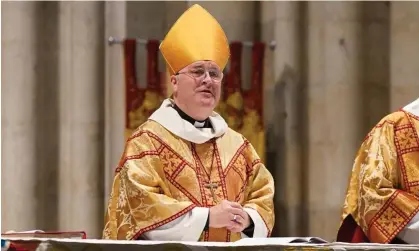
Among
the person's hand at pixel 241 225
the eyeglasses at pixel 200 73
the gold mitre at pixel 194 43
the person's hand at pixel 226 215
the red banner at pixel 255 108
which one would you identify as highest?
the gold mitre at pixel 194 43

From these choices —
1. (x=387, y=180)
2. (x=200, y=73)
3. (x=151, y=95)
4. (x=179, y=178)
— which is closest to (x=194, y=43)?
(x=200, y=73)

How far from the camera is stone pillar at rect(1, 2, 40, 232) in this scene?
470cm

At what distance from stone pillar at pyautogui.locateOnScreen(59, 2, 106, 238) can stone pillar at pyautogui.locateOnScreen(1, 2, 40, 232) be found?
0.16 m

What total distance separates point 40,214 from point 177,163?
2.22 meters

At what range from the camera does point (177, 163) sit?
9.02 feet

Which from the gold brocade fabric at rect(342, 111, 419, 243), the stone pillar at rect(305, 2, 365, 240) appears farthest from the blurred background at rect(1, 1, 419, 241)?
the gold brocade fabric at rect(342, 111, 419, 243)

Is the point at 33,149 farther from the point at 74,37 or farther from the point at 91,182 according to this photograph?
the point at 74,37

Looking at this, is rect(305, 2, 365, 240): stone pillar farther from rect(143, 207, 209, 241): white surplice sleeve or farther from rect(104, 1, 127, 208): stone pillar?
rect(143, 207, 209, 241): white surplice sleeve

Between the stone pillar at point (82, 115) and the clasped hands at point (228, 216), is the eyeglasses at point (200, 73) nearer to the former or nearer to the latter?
the clasped hands at point (228, 216)

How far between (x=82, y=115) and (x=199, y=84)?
2.13 meters

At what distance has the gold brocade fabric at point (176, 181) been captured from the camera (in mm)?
2611

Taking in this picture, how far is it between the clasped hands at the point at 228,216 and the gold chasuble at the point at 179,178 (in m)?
0.03

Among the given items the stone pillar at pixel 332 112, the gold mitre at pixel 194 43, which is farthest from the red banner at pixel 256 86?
the gold mitre at pixel 194 43

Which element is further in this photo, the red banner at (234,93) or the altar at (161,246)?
the red banner at (234,93)
